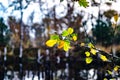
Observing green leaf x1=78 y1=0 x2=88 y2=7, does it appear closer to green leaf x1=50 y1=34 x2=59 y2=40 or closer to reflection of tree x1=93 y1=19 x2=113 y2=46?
green leaf x1=50 y1=34 x2=59 y2=40

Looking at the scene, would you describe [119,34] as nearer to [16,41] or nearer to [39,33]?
[39,33]

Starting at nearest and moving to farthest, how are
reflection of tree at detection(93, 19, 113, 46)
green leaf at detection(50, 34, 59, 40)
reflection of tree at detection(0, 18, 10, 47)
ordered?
green leaf at detection(50, 34, 59, 40), reflection of tree at detection(93, 19, 113, 46), reflection of tree at detection(0, 18, 10, 47)

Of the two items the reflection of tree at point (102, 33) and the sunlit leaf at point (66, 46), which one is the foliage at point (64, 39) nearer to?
the sunlit leaf at point (66, 46)

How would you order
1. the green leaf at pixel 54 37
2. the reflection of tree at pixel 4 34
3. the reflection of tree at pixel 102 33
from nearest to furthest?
the green leaf at pixel 54 37 → the reflection of tree at pixel 102 33 → the reflection of tree at pixel 4 34

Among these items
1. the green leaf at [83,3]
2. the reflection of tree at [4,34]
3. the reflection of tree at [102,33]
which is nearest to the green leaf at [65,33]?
A: the green leaf at [83,3]

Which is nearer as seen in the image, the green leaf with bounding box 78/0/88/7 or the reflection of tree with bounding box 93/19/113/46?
the green leaf with bounding box 78/0/88/7

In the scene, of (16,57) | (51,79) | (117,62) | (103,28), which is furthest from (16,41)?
(117,62)

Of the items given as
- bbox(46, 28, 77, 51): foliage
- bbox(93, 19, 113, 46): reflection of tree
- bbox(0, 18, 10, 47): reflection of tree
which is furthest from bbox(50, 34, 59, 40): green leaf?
bbox(0, 18, 10, 47): reflection of tree

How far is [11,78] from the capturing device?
8836mm

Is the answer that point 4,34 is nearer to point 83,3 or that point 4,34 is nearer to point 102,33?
point 102,33

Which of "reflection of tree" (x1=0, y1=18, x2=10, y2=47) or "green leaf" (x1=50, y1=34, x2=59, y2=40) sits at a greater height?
"green leaf" (x1=50, y1=34, x2=59, y2=40)

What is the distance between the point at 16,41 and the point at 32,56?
714 millimetres

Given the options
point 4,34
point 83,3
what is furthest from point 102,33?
point 83,3

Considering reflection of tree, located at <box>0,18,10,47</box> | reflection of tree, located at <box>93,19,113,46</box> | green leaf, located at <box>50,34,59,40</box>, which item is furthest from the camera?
reflection of tree, located at <box>0,18,10,47</box>
